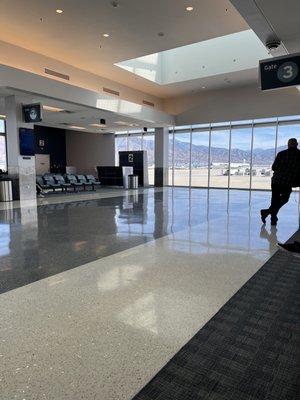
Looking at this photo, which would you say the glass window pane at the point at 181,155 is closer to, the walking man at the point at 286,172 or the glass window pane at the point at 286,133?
the glass window pane at the point at 286,133

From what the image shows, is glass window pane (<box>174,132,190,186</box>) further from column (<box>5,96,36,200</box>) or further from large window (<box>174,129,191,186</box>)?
column (<box>5,96,36,200</box>)

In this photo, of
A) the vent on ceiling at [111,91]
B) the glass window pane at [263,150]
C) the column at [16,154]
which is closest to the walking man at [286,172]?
the column at [16,154]

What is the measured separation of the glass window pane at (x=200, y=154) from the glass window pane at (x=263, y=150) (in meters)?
2.73

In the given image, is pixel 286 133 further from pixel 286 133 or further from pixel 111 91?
pixel 111 91

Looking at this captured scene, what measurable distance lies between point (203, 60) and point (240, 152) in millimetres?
5805

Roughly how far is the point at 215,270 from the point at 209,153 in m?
15.2

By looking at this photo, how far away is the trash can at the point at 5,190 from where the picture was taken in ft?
33.8

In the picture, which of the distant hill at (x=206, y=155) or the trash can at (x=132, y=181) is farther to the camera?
the trash can at (x=132, y=181)

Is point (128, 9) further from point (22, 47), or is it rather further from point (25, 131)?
point (25, 131)

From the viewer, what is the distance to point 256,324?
226 cm

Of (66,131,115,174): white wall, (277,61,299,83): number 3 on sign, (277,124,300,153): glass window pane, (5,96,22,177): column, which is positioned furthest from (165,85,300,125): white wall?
(5,96,22,177): column

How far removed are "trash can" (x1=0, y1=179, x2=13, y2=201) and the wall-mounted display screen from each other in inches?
44.3

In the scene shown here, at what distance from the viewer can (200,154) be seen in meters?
18.4

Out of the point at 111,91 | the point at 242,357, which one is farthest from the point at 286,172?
the point at 111,91
